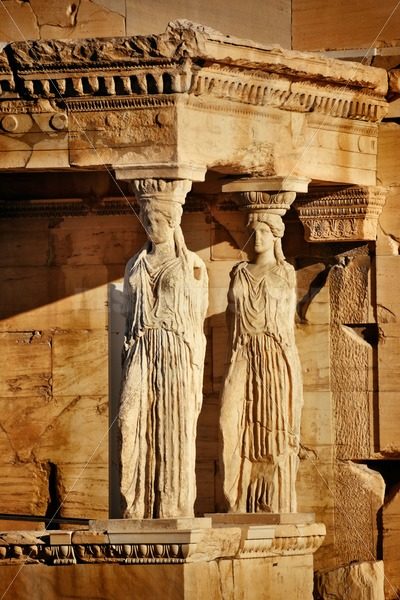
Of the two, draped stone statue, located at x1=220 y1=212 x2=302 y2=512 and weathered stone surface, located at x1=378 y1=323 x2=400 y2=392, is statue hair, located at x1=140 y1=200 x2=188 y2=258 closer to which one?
draped stone statue, located at x1=220 y1=212 x2=302 y2=512

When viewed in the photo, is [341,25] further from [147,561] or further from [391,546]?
[147,561]

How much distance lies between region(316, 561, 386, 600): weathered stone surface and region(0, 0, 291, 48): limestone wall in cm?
375

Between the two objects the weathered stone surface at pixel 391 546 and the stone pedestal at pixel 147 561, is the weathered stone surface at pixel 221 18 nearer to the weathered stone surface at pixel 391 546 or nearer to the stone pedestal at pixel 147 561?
the weathered stone surface at pixel 391 546

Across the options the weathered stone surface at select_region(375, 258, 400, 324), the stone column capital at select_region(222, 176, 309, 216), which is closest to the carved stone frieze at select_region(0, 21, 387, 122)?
the stone column capital at select_region(222, 176, 309, 216)

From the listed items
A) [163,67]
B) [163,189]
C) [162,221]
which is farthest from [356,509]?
[163,67]

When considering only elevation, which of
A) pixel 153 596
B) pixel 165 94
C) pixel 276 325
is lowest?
pixel 153 596

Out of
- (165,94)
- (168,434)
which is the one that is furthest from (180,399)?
(165,94)

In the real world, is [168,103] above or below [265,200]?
above

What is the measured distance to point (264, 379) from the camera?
905 inches

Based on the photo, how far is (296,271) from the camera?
24.2m

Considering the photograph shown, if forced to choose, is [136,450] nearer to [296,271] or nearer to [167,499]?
[167,499]

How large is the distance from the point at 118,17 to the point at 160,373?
107 inches

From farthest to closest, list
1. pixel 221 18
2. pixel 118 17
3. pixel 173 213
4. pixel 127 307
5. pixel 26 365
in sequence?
pixel 26 365
pixel 221 18
pixel 118 17
pixel 127 307
pixel 173 213

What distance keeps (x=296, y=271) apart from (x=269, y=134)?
168 cm
